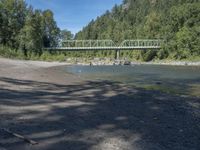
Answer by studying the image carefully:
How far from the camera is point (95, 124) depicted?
38.6 ft

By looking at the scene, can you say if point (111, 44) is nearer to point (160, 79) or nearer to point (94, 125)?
point (160, 79)

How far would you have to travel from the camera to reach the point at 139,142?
10.0 metres

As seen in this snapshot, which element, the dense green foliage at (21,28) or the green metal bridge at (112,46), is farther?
the green metal bridge at (112,46)

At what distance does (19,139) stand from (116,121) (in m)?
4.22

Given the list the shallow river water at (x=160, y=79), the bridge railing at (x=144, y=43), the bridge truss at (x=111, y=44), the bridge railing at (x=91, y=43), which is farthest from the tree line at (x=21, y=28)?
the bridge railing at (x=91, y=43)

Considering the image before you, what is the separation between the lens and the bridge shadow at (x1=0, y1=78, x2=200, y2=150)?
31.3 ft

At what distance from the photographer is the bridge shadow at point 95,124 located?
9555 mm

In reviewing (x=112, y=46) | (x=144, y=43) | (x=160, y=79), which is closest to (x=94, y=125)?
(x=160, y=79)

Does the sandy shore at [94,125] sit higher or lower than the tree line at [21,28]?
lower

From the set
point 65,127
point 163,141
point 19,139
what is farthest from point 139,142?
point 19,139

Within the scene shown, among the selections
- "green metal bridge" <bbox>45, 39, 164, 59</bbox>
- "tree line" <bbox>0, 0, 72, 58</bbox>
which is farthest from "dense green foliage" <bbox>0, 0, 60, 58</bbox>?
"green metal bridge" <bbox>45, 39, 164, 59</bbox>

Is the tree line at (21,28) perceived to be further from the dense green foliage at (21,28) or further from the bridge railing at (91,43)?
the bridge railing at (91,43)

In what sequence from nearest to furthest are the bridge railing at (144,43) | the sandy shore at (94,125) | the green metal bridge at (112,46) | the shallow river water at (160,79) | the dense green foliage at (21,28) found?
the sandy shore at (94,125) < the shallow river water at (160,79) < the dense green foliage at (21,28) < the green metal bridge at (112,46) < the bridge railing at (144,43)

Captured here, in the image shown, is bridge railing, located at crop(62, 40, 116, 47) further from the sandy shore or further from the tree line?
the sandy shore
